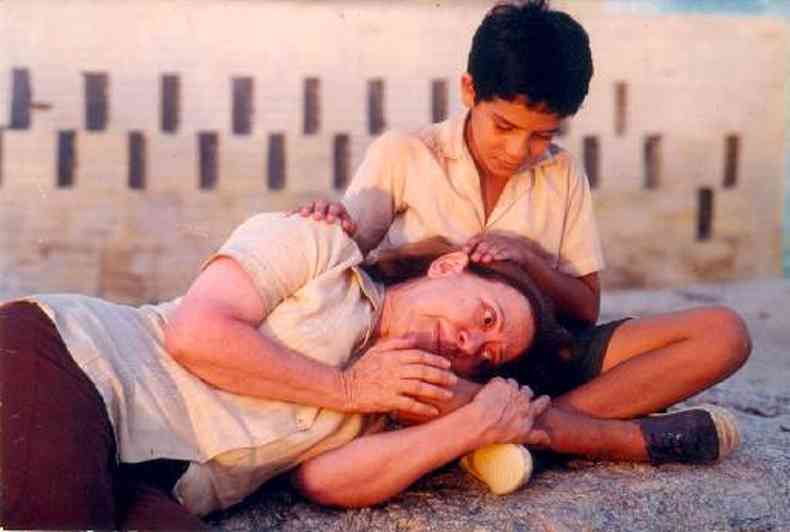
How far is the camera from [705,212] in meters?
9.24

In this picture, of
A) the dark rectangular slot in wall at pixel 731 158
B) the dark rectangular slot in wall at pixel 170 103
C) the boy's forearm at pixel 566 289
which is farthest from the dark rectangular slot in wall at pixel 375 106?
the boy's forearm at pixel 566 289

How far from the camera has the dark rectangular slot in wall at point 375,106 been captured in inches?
341

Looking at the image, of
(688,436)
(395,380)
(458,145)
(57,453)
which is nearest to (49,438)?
(57,453)

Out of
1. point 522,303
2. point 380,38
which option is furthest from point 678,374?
point 380,38

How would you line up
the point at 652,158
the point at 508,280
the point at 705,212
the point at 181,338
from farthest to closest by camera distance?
the point at 705,212
the point at 652,158
the point at 508,280
the point at 181,338

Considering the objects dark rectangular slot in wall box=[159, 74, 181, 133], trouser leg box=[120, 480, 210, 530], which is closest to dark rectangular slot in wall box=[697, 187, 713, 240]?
dark rectangular slot in wall box=[159, 74, 181, 133]

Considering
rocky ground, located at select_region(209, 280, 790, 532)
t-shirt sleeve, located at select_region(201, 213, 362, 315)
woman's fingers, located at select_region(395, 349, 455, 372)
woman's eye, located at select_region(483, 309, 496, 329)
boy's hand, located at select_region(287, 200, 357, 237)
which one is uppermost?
boy's hand, located at select_region(287, 200, 357, 237)

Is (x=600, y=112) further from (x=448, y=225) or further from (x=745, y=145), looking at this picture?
(x=448, y=225)

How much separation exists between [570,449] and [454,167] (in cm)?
80

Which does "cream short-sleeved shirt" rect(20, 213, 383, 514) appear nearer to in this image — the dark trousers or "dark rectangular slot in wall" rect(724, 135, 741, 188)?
the dark trousers

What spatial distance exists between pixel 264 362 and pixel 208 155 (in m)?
6.47

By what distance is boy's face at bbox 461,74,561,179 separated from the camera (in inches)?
108

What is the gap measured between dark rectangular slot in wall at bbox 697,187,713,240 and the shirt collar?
6441 mm

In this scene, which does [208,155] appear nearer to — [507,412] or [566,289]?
[566,289]
